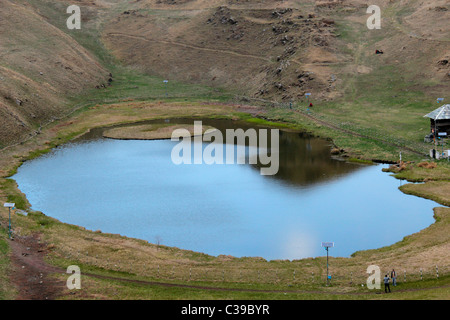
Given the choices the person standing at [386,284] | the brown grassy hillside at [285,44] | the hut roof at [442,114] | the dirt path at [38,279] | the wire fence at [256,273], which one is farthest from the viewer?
the brown grassy hillside at [285,44]

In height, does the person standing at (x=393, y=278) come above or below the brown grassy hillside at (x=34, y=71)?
below

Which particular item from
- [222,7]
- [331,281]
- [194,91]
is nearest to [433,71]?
[194,91]

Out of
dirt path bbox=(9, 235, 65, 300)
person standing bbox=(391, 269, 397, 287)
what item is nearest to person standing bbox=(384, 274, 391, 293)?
person standing bbox=(391, 269, 397, 287)

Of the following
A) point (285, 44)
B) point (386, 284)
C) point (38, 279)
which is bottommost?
point (386, 284)

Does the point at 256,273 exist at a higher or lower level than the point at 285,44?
lower

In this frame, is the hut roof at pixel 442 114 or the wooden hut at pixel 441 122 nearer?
the hut roof at pixel 442 114

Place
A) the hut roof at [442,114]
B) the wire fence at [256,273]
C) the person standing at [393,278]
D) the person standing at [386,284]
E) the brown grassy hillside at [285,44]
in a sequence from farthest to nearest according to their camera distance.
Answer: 1. the brown grassy hillside at [285,44]
2. the hut roof at [442,114]
3. the wire fence at [256,273]
4. the person standing at [393,278]
5. the person standing at [386,284]

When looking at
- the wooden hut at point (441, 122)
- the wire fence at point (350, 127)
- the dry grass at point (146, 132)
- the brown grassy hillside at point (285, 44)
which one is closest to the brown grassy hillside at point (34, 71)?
the dry grass at point (146, 132)

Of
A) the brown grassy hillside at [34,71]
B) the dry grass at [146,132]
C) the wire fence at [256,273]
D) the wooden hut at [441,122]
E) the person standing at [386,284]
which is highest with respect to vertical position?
the brown grassy hillside at [34,71]

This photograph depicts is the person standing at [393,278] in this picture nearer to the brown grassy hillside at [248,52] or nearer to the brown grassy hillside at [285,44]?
the brown grassy hillside at [248,52]

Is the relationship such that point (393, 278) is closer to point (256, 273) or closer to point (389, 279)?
point (389, 279)

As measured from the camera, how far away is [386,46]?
135625 mm

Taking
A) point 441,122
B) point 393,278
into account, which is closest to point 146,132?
point 441,122
